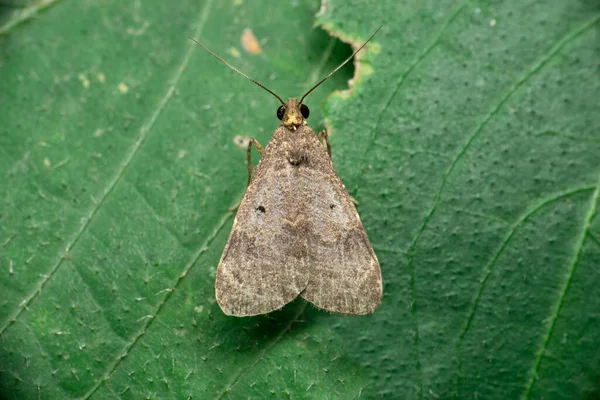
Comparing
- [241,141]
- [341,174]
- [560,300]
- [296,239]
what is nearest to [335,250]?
[296,239]

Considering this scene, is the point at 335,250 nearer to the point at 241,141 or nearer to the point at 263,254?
the point at 263,254

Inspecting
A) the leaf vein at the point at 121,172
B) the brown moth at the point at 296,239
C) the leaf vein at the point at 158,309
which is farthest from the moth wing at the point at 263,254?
the leaf vein at the point at 121,172

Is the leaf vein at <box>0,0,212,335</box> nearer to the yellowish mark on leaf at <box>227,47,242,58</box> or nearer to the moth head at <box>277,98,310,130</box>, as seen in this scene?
the yellowish mark on leaf at <box>227,47,242,58</box>

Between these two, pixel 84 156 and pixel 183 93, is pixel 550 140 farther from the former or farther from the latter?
pixel 84 156

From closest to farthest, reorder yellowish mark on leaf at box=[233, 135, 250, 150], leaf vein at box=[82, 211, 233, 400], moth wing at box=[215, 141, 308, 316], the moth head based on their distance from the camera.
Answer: moth wing at box=[215, 141, 308, 316] → leaf vein at box=[82, 211, 233, 400] → the moth head → yellowish mark on leaf at box=[233, 135, 250, 150]

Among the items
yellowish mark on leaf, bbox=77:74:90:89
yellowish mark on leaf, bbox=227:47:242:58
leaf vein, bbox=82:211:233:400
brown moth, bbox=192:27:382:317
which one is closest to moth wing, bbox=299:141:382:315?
brown moth, bbox=192:27:382:317

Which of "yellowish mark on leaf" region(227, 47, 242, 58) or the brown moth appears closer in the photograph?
the brown moth

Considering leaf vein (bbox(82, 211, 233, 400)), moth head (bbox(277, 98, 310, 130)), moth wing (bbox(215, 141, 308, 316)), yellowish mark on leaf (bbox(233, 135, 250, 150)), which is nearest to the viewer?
moth wing (bbox(215, 141, 308, 316))
